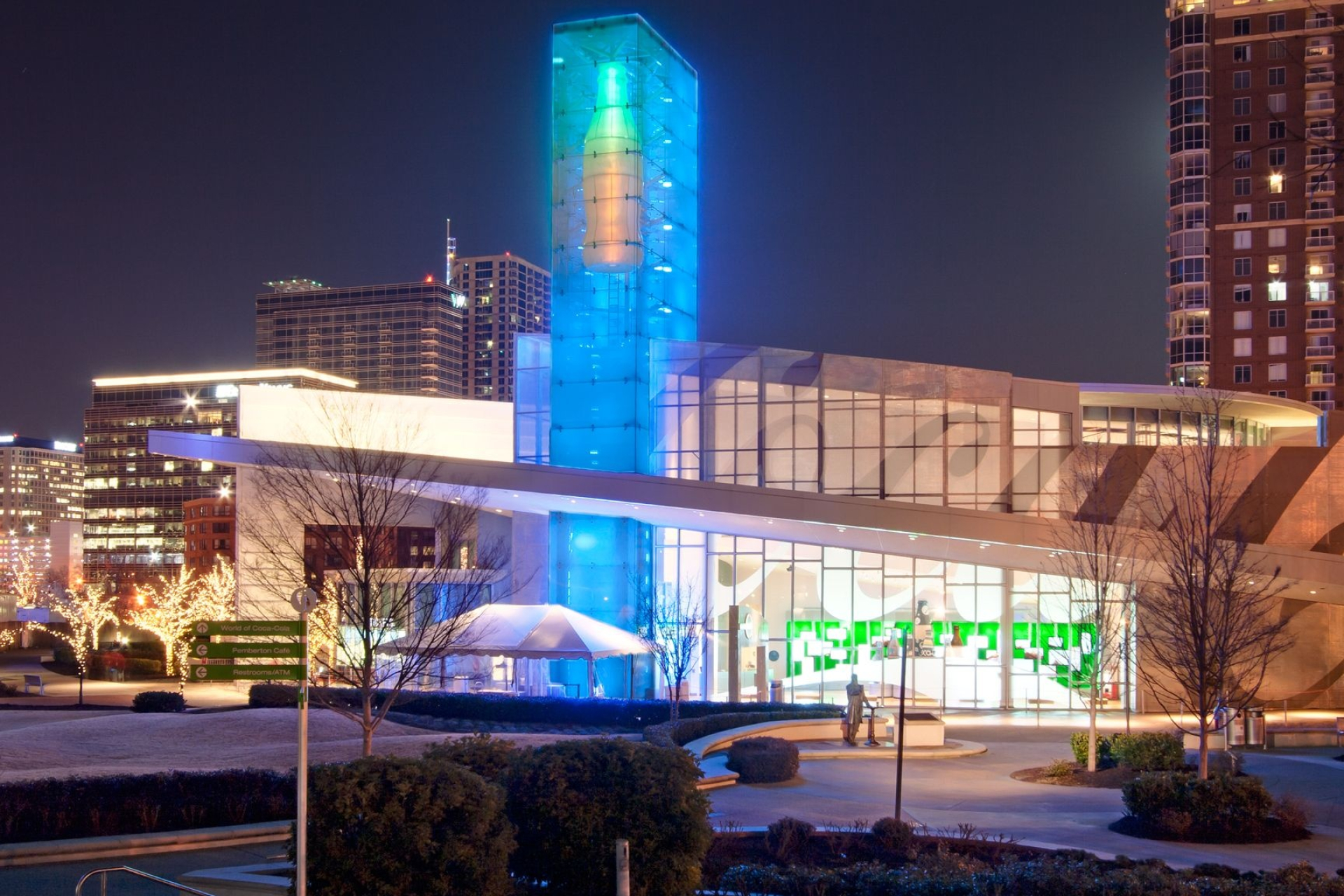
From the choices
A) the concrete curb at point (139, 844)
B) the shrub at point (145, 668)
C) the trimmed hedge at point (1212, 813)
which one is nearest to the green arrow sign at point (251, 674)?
the concrete curb at point (139, 844)

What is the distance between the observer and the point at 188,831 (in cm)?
1377

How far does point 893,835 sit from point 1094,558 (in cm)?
1306

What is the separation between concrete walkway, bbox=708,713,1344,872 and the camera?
15.3 m

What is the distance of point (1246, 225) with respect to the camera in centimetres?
8844

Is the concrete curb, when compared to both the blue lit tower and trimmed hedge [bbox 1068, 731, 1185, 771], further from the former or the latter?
the blue lit tower

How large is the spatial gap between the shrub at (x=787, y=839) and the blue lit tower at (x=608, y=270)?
2643 centimetres

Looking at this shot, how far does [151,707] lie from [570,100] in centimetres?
2249

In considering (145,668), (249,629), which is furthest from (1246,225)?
(249,629)

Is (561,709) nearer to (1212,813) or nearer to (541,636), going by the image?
(541,636)

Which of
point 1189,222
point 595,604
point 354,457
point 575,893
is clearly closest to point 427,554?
point 1189,222

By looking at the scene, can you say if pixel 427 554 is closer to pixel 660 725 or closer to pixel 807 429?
pixel 807 429

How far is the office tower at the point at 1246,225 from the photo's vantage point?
283 feet

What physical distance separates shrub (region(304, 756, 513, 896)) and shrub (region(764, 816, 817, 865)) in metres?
4.06

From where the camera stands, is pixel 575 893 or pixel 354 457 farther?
pixel 354 457
